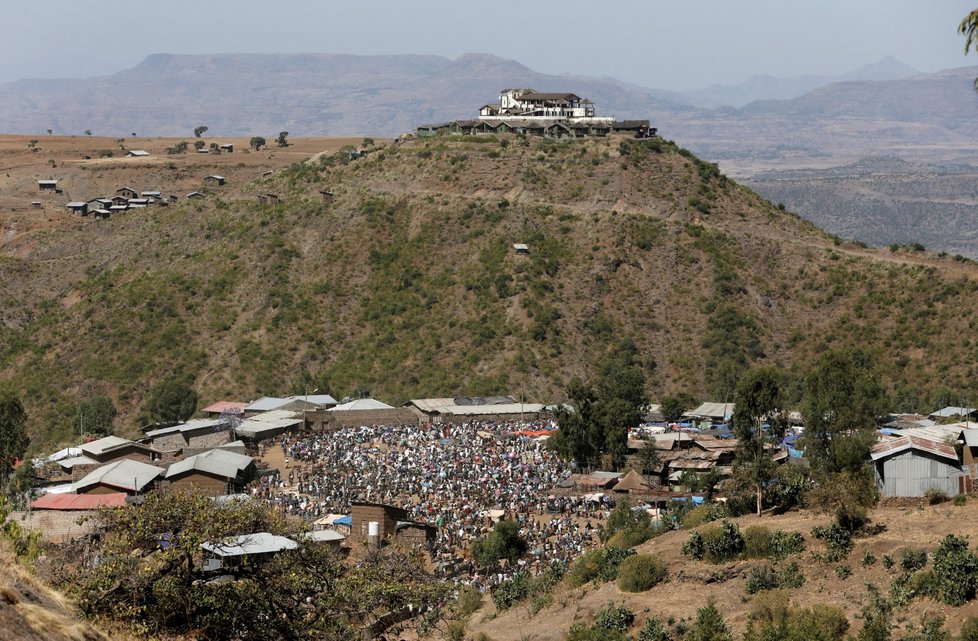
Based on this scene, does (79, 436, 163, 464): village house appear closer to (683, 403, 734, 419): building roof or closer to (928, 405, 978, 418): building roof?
(683, 403, 734, 419): building roof

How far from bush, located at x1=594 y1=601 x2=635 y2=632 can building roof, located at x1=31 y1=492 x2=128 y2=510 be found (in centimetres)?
1668

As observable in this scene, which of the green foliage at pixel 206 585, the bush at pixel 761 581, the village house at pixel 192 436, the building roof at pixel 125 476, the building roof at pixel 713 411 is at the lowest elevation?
the building roof at pixel 713 411

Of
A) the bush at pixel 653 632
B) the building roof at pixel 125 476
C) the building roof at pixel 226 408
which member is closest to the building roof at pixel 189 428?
the building roof at pixel 226 408

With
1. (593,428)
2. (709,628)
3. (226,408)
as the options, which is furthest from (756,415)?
(226,408)

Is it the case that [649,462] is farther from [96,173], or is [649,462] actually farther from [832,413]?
[96,173]

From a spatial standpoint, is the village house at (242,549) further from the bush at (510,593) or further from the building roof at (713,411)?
the building roof at (713,411)

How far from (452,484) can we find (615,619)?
17731mm

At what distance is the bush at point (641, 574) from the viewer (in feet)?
92.2

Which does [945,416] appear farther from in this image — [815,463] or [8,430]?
[8,430]

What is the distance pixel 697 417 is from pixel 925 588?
35940mm

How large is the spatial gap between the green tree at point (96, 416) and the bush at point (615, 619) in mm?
40699

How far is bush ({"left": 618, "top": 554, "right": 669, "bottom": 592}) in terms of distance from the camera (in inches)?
1107

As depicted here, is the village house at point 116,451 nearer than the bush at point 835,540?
No

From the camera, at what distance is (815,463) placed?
3422 centimetres
